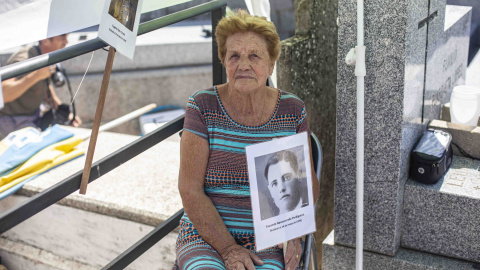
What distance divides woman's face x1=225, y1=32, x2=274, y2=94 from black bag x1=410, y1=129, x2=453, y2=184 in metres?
1.08

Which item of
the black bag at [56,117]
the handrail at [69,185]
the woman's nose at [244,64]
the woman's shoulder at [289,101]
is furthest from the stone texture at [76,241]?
the black bag at [56,117]

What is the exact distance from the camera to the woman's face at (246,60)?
230 centimetres

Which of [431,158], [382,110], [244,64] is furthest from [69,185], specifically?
[431,158]

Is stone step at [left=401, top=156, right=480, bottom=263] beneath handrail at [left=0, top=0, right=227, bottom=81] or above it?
beneath

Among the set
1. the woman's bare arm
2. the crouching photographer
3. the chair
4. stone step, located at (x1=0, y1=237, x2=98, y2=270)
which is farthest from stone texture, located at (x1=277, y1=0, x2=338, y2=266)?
the crouching photographer

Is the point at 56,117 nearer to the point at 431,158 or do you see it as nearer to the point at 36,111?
the point at 36,111

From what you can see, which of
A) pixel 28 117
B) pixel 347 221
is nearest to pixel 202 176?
pixel 347 221

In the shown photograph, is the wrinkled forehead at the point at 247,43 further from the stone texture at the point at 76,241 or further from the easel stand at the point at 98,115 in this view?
the stone texture at the point at 76,241

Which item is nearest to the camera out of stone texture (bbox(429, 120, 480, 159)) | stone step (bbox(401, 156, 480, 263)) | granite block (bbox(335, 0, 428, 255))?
granite block (bbox(335, 0, 428, 255))

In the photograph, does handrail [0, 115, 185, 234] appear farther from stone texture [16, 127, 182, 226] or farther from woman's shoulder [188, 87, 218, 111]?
stone texture [16, 127, 182, 226]

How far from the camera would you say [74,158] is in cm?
420

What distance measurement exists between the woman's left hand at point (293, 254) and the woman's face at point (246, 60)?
2.19 feet

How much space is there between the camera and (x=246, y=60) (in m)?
2.30

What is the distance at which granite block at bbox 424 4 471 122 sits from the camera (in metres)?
3.14
